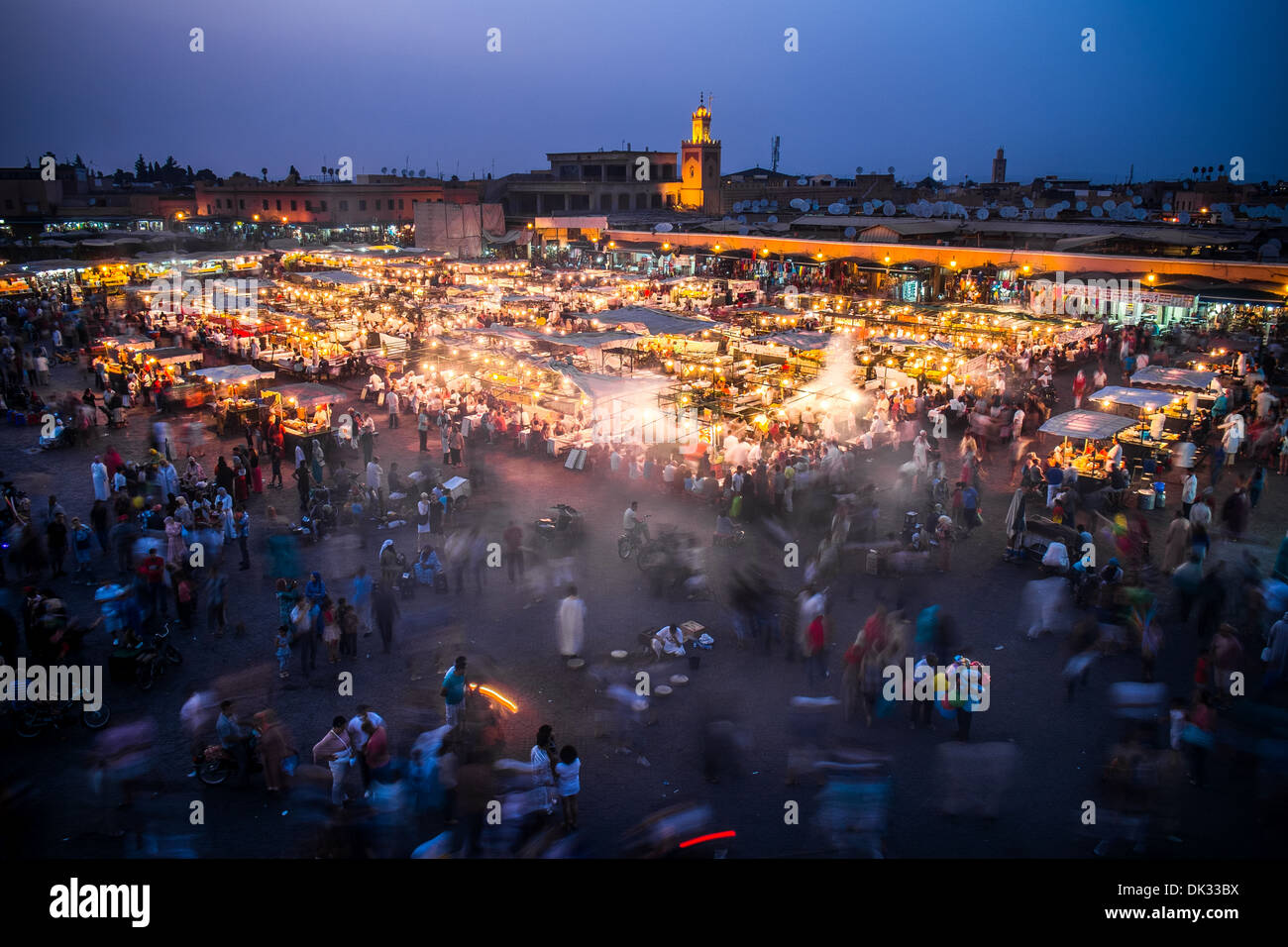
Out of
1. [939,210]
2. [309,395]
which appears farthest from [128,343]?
[939,210]

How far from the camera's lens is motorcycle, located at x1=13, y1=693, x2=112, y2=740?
707 centimetres

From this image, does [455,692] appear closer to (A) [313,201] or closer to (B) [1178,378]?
(B) [1178,378]

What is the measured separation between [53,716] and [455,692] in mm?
3779

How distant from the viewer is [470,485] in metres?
13.5

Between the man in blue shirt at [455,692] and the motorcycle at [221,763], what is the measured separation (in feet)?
4.38

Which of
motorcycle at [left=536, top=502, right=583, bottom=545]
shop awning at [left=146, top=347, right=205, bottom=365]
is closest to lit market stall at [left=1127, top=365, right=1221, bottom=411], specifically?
motorcycle at [left=536, top=502, right=583, bottom=545]

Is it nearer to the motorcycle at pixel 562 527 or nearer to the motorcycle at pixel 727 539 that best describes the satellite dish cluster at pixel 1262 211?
the motorcycle at pixel 727 539

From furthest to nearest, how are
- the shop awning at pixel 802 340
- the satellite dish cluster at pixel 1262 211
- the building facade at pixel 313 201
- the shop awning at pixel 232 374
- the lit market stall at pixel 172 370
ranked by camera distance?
the building facade at pixel 313 201, the satellite dish cluster at pixel 1262 211, the shop awning at pixel 802 340, the lit market stall at pixel 172 370, the shop awning at pixel 232 374

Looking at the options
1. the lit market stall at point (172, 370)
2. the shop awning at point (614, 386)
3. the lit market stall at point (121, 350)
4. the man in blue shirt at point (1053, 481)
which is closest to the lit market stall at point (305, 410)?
the lit market stall at point (172, 370)

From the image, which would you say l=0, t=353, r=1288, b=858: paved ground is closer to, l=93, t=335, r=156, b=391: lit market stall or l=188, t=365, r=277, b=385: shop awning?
l=188, t=365, r=277, b=385: shop awning

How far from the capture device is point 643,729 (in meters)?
7.17

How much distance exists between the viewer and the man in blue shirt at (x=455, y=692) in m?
7.04

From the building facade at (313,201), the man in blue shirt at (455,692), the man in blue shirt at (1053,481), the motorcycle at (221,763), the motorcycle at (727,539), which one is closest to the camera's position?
the motorcycle at (221,763)
